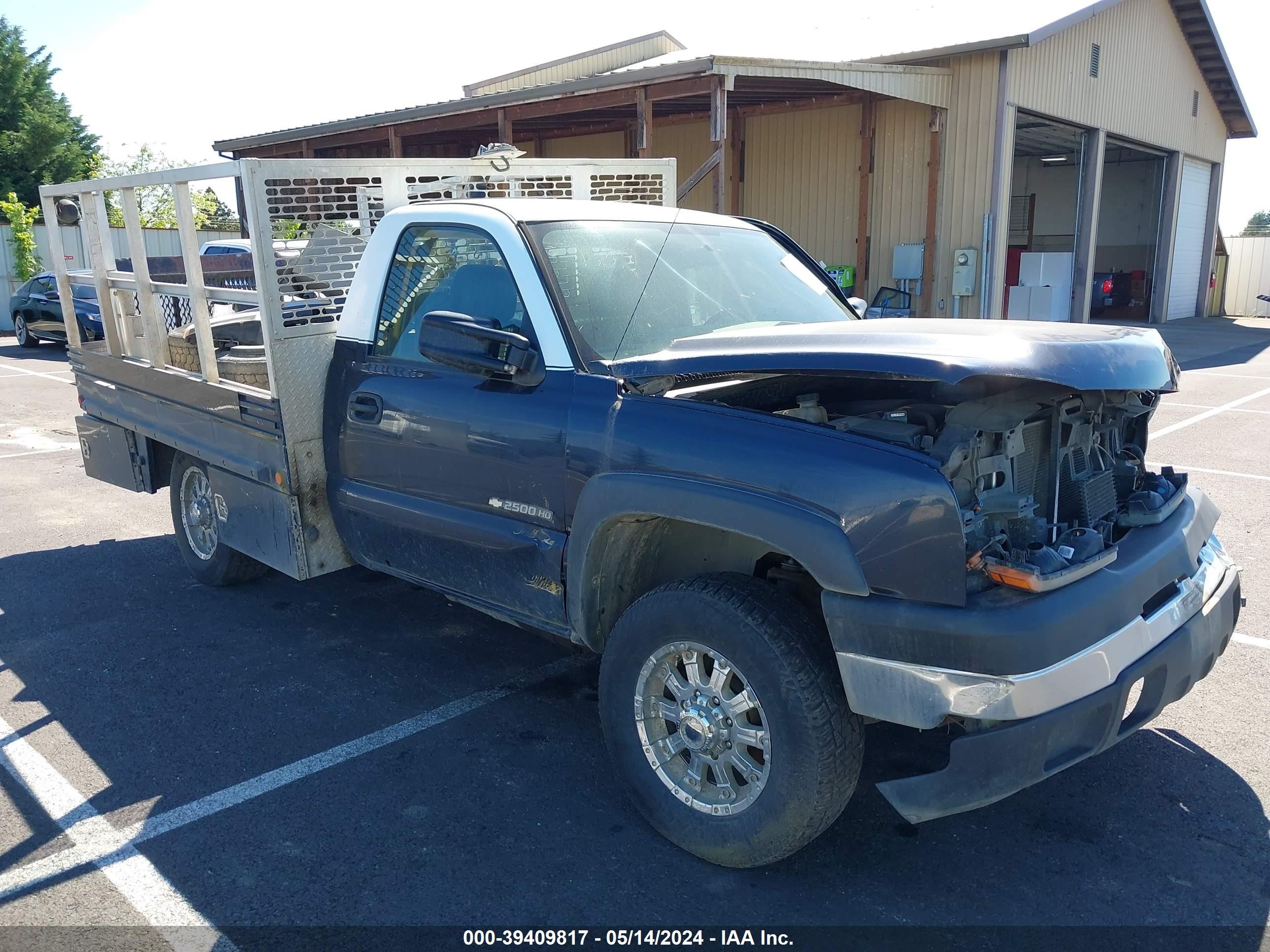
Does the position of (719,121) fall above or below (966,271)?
above

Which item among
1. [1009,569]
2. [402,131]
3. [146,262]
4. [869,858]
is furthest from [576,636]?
[402,131]

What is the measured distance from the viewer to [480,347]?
357 centimetres

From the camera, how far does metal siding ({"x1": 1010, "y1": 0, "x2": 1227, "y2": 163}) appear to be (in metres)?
17.4

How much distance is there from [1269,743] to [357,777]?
3.50 meters

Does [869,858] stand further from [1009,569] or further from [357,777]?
[357,777]

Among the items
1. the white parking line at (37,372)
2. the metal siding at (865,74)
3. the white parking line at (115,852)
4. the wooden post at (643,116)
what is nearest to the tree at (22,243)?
the white parking line at (37,372)

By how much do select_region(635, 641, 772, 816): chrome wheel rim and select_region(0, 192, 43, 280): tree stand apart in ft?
90.4

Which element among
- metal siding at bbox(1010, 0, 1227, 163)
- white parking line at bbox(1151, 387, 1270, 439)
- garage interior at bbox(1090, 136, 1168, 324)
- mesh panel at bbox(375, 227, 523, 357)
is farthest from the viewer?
garage interior at bbox(1090, 136, 1168, 324)

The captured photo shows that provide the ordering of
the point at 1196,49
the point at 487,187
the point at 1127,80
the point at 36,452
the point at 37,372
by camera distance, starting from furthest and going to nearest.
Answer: the point at 1196,49 → the point at 1127,80 → the point at 37,372 → the point at 36,452 → the point at 487,187

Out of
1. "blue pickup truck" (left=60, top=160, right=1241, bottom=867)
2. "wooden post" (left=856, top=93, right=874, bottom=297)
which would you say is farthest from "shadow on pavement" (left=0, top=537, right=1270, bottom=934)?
"wooden post" (left=856, top=93, right=874, bottom=297)

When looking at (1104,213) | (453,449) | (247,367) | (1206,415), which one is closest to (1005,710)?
(453,449)

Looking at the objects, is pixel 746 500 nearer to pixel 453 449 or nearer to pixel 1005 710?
pixel 1005 710

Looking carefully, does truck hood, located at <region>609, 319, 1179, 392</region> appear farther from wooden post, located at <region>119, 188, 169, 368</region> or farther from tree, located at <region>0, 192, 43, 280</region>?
tree, located at <region>0, 192, 43, 280</region>

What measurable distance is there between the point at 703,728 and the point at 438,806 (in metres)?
1.05
